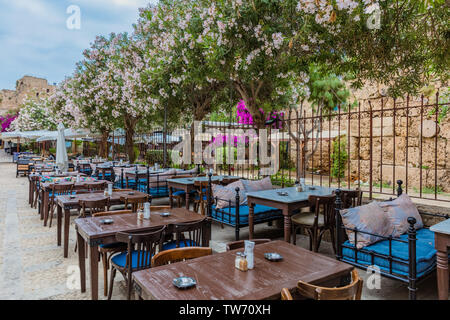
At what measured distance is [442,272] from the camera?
2.87 metres

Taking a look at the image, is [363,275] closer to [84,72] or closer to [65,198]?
[65,198]

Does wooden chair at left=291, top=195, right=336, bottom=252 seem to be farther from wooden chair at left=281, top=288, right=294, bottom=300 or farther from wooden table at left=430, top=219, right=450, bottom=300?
wooden chair at left=281, top=288, right=294, bottom=300

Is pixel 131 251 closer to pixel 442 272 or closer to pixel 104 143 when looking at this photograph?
pixel 442 272

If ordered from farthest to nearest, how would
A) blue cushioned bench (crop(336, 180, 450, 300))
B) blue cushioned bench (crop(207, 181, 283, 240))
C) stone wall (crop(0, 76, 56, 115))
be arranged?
stone wall (crop(0, 76, 56, 115)) < blue cushioned bench (crop(207, 181, 283, 240)) < blue cushioned bench (crop(336, 180, 450, 300))

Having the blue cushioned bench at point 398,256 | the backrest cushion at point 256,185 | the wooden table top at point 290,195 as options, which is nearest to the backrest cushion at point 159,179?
the backrest cushion at point 256,185

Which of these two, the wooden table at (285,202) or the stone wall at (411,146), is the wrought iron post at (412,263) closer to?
the wooden table at (285,202)

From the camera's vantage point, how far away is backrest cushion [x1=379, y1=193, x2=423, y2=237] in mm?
3919

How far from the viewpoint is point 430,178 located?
9.52 m

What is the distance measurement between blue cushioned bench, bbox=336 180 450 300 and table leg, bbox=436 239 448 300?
0.20m

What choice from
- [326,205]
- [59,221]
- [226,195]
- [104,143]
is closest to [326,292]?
[326,205]

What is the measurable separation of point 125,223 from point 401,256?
311 centimetres

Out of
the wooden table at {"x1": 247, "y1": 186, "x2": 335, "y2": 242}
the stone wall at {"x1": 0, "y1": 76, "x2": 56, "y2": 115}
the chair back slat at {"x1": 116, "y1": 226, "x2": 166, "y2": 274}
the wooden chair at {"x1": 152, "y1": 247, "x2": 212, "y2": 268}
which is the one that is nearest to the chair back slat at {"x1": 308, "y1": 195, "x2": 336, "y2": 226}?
the wooden table at {"x1": 247, "y1": 186, "x2": 335, "y2": 242}

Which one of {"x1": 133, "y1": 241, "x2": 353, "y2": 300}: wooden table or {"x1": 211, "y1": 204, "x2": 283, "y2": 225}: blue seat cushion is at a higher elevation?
{"x1": 133, "y1": 241, "x2": 353, "y2": 300}: wooden table
